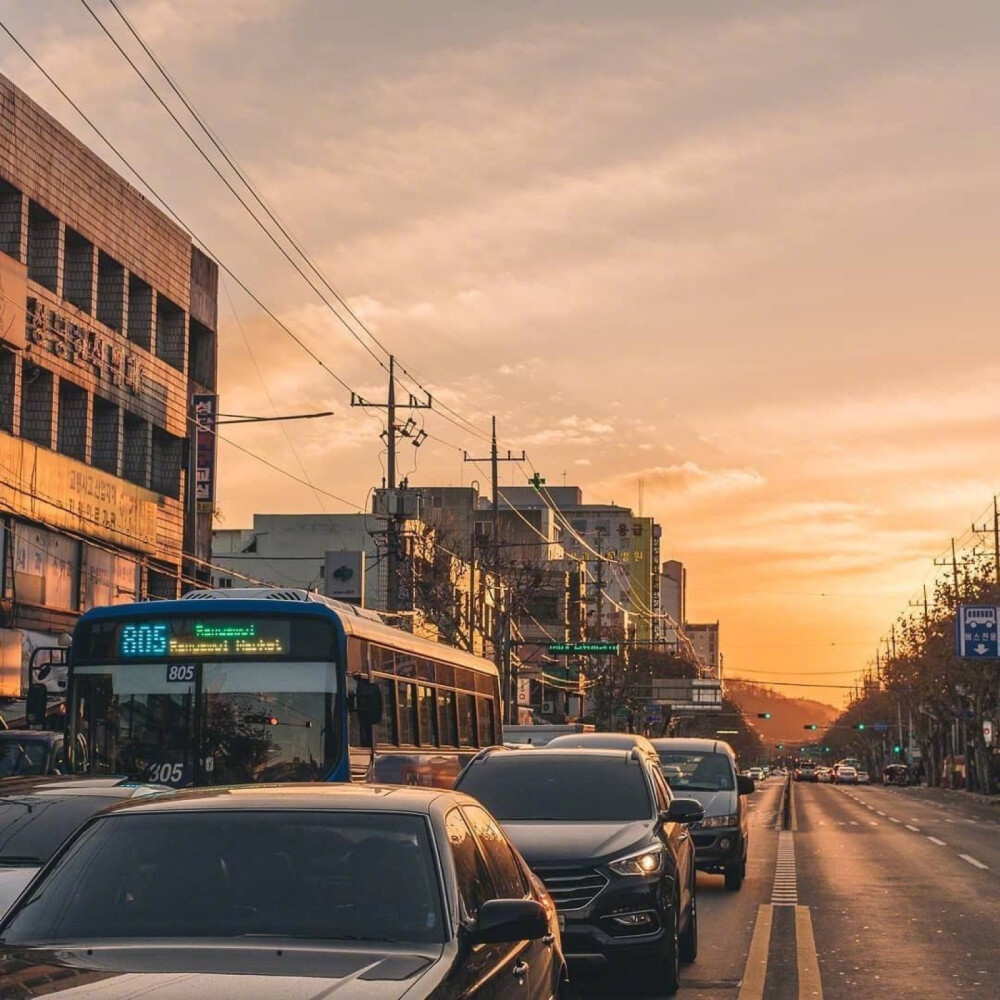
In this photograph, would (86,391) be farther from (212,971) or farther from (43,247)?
(212,971)

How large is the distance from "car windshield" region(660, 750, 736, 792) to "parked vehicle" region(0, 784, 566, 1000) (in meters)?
15.8

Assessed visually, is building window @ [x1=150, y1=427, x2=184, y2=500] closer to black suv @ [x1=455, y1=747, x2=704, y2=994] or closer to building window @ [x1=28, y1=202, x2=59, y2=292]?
building window @ [x1=28, y1=202, x2=59, y2=292]

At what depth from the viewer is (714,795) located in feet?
72.6

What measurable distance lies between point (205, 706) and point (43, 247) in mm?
23589

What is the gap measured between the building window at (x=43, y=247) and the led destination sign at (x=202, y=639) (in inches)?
870

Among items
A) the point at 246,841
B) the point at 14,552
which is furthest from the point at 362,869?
the point at 14,552

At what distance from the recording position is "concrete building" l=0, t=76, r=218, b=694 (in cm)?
3709

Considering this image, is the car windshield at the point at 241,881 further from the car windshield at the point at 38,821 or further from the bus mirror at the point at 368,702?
the bus mirror at the point at 368,702

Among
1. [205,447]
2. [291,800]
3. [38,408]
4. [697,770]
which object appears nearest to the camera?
[291,800]

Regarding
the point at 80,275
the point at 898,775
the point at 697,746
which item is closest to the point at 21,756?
the point at 697,746

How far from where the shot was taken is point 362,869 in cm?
641

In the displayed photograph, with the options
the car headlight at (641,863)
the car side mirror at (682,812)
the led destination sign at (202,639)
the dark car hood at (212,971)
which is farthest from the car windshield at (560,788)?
the dark car hood at (212,971)

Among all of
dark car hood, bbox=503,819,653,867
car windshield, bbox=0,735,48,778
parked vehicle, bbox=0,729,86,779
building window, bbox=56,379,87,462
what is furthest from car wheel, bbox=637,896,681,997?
building window, bbox=56,379,87,462

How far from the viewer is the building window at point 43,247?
3878 centimetres
